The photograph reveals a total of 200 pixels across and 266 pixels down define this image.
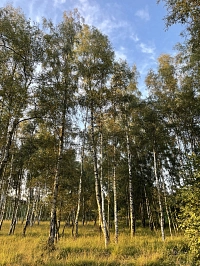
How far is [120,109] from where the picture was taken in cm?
1357

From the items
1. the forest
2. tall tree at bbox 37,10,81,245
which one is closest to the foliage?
the forest

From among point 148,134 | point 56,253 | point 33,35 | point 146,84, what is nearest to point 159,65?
point 146,84

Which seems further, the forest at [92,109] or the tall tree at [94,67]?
the tall tree at [94,67]

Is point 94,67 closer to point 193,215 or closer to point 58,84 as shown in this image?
point 58,84

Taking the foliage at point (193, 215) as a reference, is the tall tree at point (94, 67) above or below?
above

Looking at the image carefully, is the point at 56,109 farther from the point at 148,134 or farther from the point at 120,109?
the point at 148,134

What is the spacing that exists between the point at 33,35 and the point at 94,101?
16.0ft

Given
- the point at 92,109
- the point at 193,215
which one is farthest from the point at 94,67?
the point at 193,215

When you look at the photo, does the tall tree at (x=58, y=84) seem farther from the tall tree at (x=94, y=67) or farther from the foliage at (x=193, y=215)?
the foliage at (x=193, y=215)

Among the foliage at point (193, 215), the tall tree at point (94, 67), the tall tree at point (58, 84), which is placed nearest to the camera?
the foliage at point (193, 215)

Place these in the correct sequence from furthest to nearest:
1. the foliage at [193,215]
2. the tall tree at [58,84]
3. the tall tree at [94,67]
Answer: the tall tree at [94,67], the tall tree at [58,84], the foliage at [193,215]

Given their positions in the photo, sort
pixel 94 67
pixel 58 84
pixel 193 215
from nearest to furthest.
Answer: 1. pixel 193 215
2. pixel 58 84
3. pixel 94 67

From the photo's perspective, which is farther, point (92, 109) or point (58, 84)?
point (92, 109)

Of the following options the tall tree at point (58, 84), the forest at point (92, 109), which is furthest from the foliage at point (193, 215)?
the tall tree at point (58, 84)
